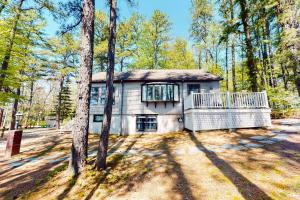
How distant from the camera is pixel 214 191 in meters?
4.21

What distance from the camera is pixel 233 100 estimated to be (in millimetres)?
11430

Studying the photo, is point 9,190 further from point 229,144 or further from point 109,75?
point 229,144

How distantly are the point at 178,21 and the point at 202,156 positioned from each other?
75.1 ft

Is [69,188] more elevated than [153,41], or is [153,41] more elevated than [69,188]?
[153,41]

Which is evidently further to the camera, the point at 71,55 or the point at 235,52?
the point at 71,55

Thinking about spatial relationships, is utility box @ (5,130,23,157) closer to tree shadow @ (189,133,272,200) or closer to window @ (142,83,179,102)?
window @ (142,83,179,102)

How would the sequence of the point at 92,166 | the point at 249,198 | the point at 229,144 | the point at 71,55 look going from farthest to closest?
the point at 71,55 < the point at 229,144 < the point at 92,166 < the point at 249,198

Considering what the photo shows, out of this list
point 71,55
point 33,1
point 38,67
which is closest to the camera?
point 33,1

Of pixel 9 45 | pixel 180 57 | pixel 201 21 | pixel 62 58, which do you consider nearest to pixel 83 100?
pixel 9 45

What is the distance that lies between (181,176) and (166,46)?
22224mm

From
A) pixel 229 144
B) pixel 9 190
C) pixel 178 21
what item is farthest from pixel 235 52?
pixel 9 190

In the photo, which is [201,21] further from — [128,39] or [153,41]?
[128,39]

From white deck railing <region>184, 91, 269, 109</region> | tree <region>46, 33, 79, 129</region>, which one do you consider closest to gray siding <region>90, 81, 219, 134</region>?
white deck railing <region>184, 91, 269, 109</region>

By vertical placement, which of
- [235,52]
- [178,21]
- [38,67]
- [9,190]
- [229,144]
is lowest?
[9,190]
